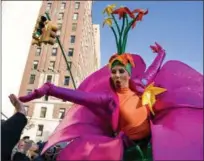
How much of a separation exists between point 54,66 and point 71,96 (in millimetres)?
32131

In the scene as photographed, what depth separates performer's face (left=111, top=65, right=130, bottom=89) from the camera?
2.95 m

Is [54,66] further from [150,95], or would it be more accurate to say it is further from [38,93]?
[38,93]

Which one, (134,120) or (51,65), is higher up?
(51,65)

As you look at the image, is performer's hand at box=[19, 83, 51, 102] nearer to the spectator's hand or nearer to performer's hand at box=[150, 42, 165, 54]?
the spectator's hand

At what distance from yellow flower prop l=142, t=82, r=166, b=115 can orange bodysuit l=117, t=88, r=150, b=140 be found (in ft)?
0.23

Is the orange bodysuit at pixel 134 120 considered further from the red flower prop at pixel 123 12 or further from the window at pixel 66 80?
the window at pixel 66 80

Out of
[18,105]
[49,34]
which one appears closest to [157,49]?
[49,34]

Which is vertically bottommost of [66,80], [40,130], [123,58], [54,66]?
[123,58]

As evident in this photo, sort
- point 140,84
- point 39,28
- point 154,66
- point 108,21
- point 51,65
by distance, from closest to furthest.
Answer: point 140,84 < point 108,21 < point 154,66 < point 39,28 < point 51,65

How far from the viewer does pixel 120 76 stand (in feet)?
9.70

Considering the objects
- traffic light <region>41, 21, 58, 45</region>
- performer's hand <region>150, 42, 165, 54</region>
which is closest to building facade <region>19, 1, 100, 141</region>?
traffic light <region>41, 21, 58, 45</region>

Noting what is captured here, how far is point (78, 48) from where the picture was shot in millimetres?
35344

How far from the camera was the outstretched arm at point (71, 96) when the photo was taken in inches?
99.7

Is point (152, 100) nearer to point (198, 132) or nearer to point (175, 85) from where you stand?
point (175, 85)
